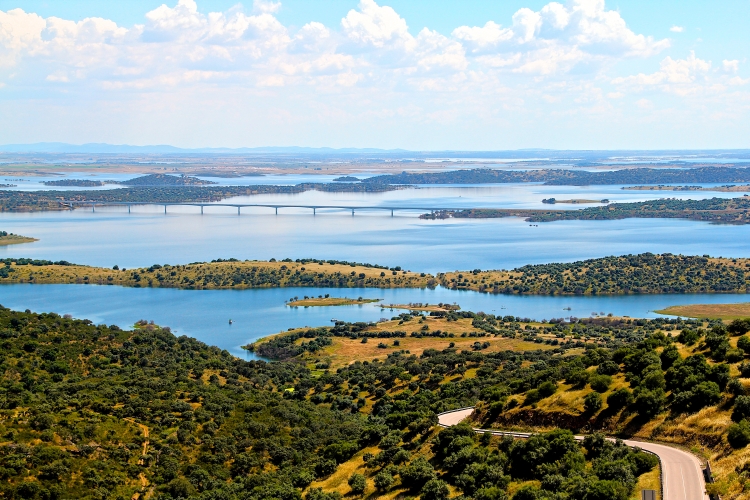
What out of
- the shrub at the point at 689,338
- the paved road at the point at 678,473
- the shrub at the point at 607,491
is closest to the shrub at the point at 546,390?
the paved road at the point at 678,473

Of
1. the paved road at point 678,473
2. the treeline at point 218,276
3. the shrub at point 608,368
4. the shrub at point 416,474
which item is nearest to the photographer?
the paved road at point 678,473

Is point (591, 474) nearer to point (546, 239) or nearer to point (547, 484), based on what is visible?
point (547, 484)

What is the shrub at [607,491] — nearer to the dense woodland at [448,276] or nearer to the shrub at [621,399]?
the shrub at [621,399]

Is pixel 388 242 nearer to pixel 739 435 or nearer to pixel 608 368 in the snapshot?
pixel 608 368

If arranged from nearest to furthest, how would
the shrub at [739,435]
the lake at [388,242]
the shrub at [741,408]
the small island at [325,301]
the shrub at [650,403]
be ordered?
the shrub at [739,435] → the shrub at [741,408] → the shrub at [650,403] → the small island at [325,301] → the lake at [388,242]

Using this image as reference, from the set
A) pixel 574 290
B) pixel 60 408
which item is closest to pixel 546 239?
pixel 574 290

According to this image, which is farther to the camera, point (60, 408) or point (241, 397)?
point (241, 397)
